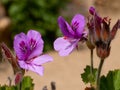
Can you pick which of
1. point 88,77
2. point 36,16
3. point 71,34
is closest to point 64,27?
point 71,34

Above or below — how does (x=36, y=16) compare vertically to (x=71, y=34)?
above

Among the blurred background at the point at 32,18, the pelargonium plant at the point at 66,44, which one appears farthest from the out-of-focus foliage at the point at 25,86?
the blurred background at the point at 32,18

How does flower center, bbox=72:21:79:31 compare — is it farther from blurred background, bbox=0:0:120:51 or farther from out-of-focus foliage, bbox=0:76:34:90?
blurred background, bbox=0:0:120:51

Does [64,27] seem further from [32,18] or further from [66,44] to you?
[32,18]

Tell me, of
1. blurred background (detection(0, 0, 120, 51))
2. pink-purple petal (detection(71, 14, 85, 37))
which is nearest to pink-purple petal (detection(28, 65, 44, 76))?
pink-purple petal (detection(71, 14, 85, 37))

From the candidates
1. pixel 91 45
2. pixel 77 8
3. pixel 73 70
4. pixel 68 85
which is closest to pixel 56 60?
pixel 73 70

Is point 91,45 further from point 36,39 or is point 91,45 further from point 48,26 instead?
point 48,26
